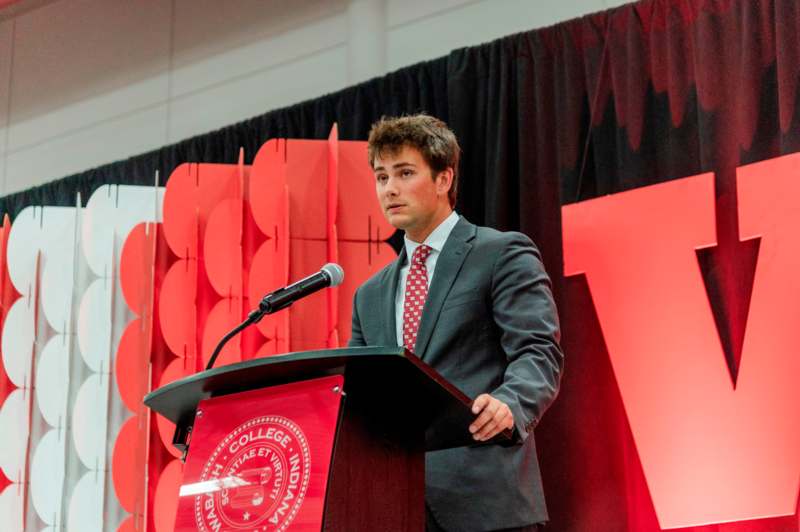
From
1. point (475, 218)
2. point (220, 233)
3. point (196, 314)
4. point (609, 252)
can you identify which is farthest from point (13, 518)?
point (609, 252)

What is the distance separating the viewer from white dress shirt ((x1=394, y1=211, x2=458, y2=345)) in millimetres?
2182

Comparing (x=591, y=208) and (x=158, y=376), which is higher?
(x=591, y=208)

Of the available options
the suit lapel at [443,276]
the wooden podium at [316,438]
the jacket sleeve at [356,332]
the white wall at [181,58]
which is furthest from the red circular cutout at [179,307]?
the wooden podium at [316,438]

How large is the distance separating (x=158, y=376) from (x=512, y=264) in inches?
94.8

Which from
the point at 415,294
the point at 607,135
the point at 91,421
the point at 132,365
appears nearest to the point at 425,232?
the point at 415,294

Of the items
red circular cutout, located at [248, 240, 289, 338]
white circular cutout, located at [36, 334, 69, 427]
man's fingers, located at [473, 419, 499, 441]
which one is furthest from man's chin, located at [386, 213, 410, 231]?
white circular cutout, located at [36, 334, 69, 427]

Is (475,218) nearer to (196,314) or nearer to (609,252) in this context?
(609,252)

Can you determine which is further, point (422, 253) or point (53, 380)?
point (53, 380)

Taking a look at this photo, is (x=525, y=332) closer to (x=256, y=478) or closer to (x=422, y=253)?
(x=422, y=253)

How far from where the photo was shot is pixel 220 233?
163 inches

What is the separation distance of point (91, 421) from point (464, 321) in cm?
273

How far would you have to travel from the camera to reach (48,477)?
4.45 meters

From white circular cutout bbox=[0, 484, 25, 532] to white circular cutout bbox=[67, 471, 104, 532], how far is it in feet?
1.06

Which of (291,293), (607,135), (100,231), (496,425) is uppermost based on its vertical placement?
(607,135)
